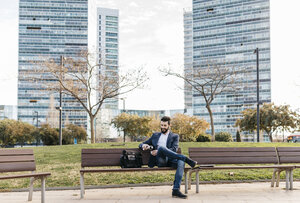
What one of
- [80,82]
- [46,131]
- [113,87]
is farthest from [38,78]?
[46,131]

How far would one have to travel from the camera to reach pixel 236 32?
121 m

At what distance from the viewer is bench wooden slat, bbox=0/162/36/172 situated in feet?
23.8

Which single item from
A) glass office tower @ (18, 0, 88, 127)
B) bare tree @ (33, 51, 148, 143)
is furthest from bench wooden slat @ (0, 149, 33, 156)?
glass office tower @ (18, 0, 88, 127)

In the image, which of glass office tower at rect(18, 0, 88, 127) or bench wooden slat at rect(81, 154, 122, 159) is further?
glass office tower at rect(18, 0, 88, 127)

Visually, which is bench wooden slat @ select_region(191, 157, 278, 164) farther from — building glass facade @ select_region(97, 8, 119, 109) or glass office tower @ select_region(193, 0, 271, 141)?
building glass facade @ select_region(97, 8, 119, 109)

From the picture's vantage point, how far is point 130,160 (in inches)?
308

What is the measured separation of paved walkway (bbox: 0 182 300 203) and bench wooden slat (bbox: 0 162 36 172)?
0.64 metres

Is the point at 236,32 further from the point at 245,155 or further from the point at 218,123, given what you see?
the point at 245,155

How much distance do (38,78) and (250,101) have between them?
99056 millimetres

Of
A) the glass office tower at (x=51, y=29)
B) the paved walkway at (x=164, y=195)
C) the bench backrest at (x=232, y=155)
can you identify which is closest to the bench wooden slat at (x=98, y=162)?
the paved walkway at (x=164, y=195)

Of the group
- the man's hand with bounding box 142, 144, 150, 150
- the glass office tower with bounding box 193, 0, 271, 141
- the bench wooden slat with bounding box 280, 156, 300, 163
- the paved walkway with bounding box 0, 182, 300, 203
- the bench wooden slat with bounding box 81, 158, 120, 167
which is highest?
the glass office tower with bounding box 193, 0, 271, 141

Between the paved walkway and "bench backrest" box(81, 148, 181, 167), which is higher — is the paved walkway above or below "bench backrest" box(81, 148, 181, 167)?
below

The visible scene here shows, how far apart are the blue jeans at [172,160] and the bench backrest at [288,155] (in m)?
2.87

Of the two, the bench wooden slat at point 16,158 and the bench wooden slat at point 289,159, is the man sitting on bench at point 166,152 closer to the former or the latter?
the bench wooden slat at point 16,158
